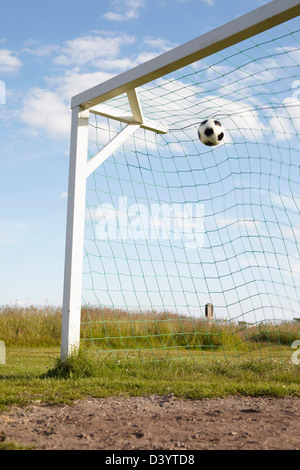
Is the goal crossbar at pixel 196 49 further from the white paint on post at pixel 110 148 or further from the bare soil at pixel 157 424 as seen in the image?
the bare soil at pixel 157 424

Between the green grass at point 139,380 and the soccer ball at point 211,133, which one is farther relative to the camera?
the soccer ball at point 211,133

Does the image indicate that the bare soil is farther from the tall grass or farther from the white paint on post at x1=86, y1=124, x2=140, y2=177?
the tall grass

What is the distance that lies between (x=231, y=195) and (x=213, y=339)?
356 cm

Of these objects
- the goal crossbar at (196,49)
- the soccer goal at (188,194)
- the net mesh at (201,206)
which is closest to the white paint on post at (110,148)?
the soccer goal at (188,194)

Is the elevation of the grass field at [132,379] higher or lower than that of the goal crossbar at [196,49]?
lower

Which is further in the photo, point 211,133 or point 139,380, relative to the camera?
point 211,133

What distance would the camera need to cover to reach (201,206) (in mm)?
6902

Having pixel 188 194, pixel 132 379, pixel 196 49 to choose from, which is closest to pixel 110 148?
pixel 188 194

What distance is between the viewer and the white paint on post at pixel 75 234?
5039 millimetres

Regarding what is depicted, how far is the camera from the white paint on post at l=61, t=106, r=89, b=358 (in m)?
5.04

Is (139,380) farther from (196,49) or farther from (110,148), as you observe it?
(196,49)
